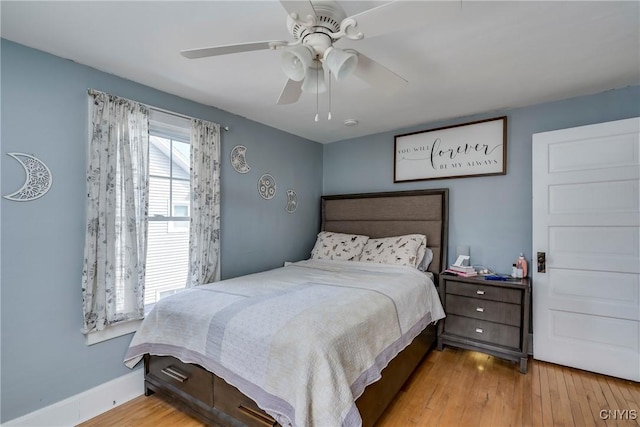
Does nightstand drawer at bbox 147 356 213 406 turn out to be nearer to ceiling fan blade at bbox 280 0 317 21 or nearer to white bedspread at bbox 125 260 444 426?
white bedspread at bbox 125 260 444 426

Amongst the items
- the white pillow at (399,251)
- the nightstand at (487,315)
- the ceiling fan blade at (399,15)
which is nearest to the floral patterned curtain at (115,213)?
the ceiling fan blade at (399,15)

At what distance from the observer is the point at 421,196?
132 inches

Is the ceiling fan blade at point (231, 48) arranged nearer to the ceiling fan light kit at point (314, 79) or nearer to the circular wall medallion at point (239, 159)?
the ceiling fan light kit at point (314, 79)

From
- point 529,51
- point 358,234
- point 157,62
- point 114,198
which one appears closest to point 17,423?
Answer: point 114,198

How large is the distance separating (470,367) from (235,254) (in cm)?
245

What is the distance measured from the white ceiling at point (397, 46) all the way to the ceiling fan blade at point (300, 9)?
33 cm

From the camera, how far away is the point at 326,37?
1.30m

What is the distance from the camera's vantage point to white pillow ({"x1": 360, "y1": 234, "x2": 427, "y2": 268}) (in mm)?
2979

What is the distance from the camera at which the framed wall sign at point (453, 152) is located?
298cm

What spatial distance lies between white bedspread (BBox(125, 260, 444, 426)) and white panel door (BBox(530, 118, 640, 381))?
3.85ft

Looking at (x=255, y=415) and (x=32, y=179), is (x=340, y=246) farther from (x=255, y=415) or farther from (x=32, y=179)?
(x=32, y=179)

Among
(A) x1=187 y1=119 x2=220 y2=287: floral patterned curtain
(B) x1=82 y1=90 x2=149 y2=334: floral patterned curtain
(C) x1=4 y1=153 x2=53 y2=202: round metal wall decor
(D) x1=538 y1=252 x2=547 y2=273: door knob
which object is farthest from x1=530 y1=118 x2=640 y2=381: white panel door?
(C) x1=4 y1=153 x2=53 y2=202: round metal wall decor

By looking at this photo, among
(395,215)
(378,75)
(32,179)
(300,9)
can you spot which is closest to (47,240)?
(32,179)

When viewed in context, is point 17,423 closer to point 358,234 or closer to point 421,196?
point 358,234
